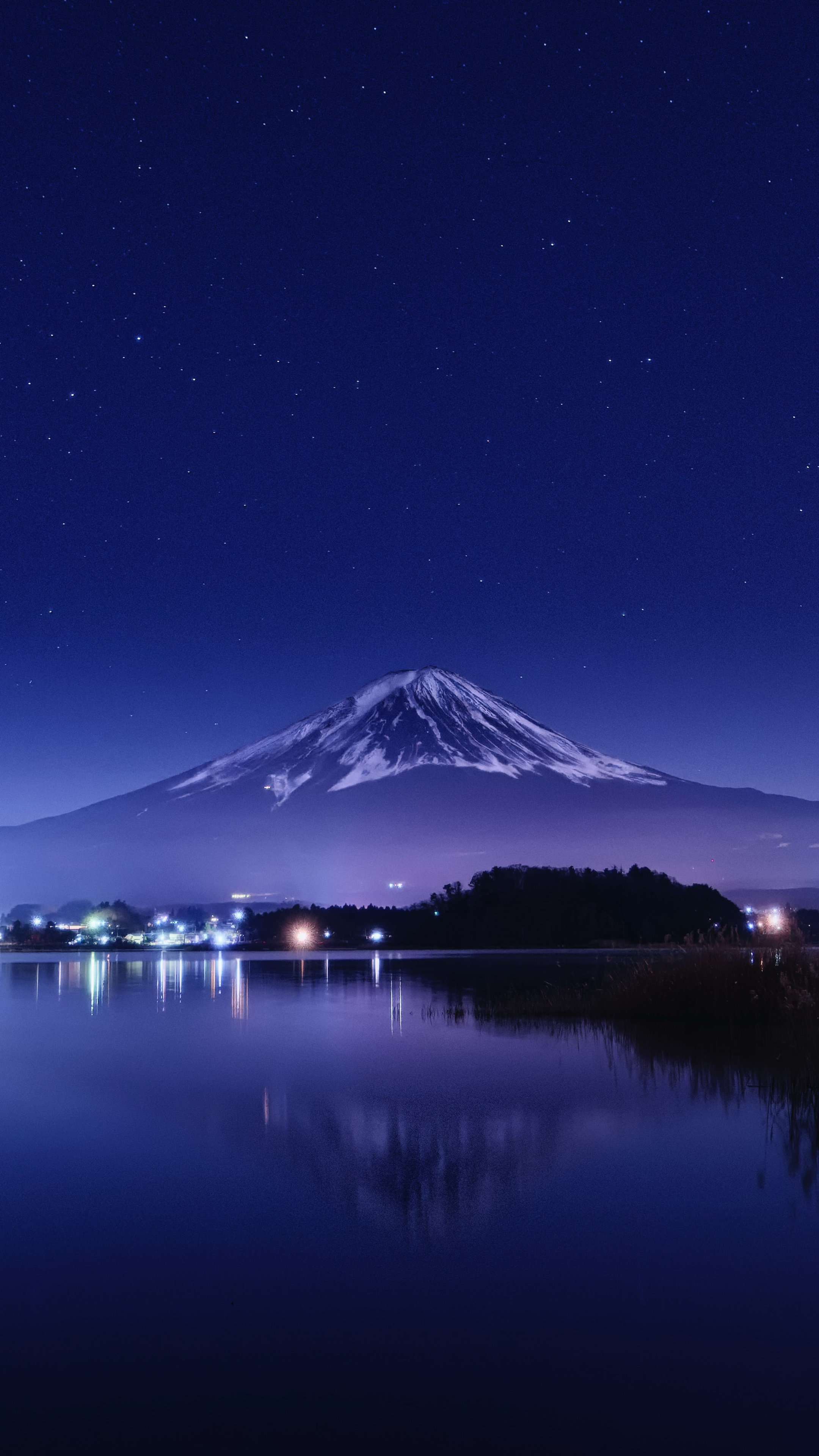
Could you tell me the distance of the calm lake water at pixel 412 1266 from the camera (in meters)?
4.53

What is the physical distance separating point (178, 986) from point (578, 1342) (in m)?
42.1

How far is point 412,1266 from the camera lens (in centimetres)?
648

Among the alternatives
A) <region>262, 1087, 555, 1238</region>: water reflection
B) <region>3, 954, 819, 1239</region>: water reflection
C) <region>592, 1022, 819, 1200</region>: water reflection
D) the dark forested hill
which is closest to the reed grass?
<region>592, 1022, 819, 1200</region>: water reflection

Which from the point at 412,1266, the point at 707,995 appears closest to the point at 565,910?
the point at 707,995

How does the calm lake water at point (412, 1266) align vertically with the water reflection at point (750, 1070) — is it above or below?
above

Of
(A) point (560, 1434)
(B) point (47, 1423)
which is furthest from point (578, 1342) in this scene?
(B) point (47, 1423)

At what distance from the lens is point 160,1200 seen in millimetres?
8383

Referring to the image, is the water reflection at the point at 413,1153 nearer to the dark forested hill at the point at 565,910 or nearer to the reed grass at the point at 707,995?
the reed grass at the point at 707,995

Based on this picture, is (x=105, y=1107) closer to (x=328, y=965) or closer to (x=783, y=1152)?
(x=783, y=1152)

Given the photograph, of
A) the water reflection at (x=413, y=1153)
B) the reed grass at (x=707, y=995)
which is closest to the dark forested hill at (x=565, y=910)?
the reed grass at (x=707, y=995)

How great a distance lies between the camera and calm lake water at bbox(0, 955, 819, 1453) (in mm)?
4531

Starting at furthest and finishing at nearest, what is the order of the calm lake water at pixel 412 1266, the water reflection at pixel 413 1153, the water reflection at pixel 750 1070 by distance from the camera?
the water reflection at pixel 750 1070, the water reflection at pixel 413 1153, the calm lake water at pixel 412 1266

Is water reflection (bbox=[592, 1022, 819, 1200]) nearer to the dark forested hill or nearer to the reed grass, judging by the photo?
the reed grass

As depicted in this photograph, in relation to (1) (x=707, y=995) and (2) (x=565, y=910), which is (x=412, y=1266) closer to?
(1) (x=707, y=995)
